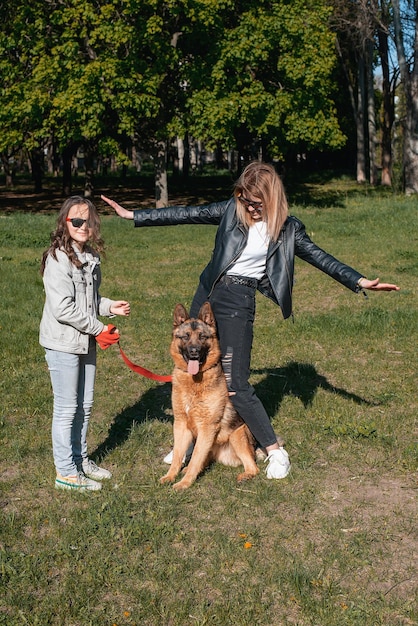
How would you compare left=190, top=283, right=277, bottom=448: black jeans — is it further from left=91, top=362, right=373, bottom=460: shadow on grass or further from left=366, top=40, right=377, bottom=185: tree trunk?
left=366, top=40, right=377, bottom=185: tree trunk

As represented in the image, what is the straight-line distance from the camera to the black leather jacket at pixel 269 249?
16.8 ft

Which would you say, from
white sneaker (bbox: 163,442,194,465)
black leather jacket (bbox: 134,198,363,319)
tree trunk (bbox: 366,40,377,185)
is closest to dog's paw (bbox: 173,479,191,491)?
white sneaker (bbox: 163,442,194,465)

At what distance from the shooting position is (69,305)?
15.4 ft

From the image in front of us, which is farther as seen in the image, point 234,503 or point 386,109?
point 386,109

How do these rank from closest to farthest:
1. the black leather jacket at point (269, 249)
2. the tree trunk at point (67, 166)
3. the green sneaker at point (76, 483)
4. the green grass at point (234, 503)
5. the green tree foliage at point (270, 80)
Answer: the green grass at point (234, 503) < the green sneaker at point (76, 483) < the black leather jacket at point (269, 249) < the green tree foliage at point (270, 80) < the tree trunk at point (67, 166)

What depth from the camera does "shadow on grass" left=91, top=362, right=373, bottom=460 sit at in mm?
6287

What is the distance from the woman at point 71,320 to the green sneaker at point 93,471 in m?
0.11

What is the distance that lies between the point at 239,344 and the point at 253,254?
69 centimetres

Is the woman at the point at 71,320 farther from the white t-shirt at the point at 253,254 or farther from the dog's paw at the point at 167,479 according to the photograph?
the white t-shirt at the point at 253,254

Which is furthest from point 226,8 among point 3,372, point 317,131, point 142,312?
point 3,372

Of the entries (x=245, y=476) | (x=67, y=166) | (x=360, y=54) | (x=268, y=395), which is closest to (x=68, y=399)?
(x=245, y=476)

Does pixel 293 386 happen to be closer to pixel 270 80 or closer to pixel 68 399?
pixel 68 399

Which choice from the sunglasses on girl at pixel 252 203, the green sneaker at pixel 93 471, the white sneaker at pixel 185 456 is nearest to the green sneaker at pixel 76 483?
the green sneaker at pixel 93 471

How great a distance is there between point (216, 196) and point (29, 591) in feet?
96.9
